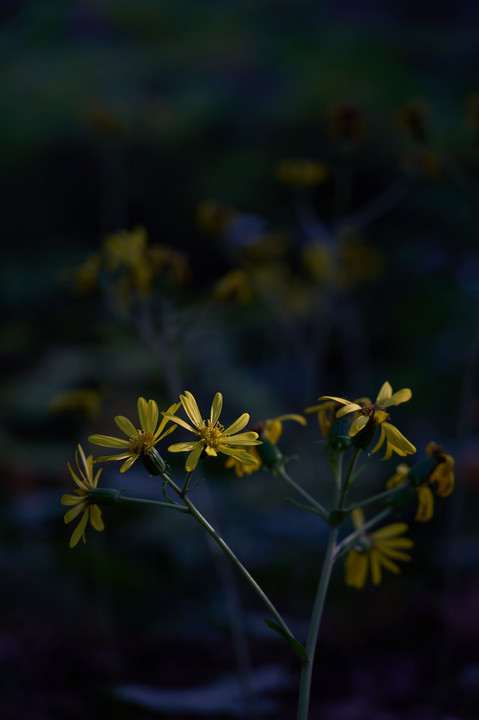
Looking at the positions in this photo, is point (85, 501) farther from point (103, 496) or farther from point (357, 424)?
point (357, 424)

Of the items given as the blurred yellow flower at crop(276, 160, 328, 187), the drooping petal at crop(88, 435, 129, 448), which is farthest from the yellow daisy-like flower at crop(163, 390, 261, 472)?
the blurred yellow flower at crop(276, 160, 328, 187)

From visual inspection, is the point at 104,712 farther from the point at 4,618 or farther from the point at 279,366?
the point at 279,366

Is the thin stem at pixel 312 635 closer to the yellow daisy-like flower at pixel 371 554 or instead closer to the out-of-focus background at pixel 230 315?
the yellow daisy-like flower at pixel 371 554

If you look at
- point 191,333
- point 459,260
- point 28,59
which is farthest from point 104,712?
point 28,59

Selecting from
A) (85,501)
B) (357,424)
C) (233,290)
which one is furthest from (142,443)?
(233,290)

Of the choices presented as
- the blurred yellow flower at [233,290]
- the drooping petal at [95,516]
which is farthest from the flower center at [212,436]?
the blurred yellow flower at [233,290]

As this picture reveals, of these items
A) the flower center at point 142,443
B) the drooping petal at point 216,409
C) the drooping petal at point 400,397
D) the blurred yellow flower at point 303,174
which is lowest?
the flower center at point 142,443
